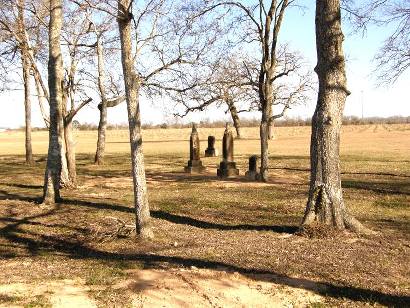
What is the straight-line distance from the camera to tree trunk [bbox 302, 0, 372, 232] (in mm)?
8664

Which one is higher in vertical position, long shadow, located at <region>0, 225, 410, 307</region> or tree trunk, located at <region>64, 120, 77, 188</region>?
tree trunk, located at <region>64, 120, 77, 188</region>

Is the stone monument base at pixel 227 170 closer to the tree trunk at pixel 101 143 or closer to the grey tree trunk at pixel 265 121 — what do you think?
the grey tree trunk at pixel 265 121

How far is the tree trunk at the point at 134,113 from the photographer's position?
8394 mm

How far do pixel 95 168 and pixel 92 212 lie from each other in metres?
12.4

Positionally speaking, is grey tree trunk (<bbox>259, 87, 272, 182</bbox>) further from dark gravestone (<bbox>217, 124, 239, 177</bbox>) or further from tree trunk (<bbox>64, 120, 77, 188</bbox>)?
tree trunk (<bbox>64, 120, 77, 188</bbox>)

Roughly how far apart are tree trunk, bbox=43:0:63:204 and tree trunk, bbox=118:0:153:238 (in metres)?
4.34

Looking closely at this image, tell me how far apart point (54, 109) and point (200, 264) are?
7089mm

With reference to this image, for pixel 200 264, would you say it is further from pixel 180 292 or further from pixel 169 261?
pixel 180 292

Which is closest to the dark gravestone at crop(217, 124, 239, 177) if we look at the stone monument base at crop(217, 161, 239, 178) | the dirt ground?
the stone monument base at crop(217, 161, 239, 178)

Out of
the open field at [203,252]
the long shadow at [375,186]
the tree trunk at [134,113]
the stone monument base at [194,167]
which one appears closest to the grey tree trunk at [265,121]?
the open field at [203,252]

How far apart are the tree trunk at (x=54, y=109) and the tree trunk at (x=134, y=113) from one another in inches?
171

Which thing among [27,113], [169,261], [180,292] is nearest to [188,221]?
[169,261]

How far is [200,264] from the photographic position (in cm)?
698

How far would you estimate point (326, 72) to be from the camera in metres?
8.71
